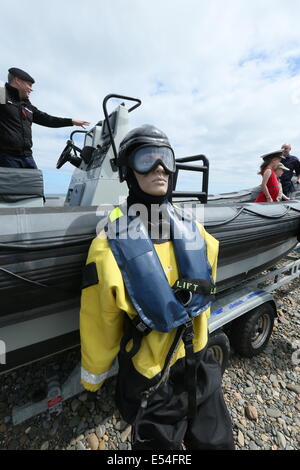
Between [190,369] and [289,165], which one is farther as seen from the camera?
[289,165]

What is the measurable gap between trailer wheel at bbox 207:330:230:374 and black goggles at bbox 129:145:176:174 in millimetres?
1438

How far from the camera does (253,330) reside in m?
2.15

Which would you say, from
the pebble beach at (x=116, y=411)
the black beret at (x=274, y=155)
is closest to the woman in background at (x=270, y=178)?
the black beret at (x=274, y=155)

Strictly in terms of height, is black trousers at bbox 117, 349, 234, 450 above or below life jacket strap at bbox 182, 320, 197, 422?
below

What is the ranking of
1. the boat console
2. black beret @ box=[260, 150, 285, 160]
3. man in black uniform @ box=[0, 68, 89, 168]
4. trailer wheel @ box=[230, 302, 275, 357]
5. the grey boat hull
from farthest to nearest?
black beret @ box=[260, 150, 285, 160] → trailer wheel @ box=[230, 302, 275, 357] → man in black uniform @ box=[0, 68, 89, 168] → the boat console → the grey boat hull

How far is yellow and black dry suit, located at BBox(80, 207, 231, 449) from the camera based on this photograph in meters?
0.90

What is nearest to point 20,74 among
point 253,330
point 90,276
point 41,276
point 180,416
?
point 41,276

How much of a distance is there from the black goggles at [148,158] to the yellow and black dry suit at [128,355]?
14.0 inches

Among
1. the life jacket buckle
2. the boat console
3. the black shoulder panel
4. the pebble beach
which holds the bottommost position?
the pebble beach

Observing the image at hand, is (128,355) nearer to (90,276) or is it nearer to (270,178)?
(90,276)

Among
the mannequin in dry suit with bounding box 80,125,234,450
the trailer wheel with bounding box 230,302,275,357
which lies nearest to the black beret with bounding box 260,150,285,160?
the trailer wheel with bounding box 230,302,275,357

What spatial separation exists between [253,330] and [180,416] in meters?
1.43

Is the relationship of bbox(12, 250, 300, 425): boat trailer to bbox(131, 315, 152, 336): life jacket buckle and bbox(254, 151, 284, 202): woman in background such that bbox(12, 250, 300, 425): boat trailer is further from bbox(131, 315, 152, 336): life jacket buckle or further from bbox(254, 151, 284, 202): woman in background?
bbox(254, 151, 284, 202): woman in background

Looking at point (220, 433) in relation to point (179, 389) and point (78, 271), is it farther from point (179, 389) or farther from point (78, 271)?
point (78, 271)
